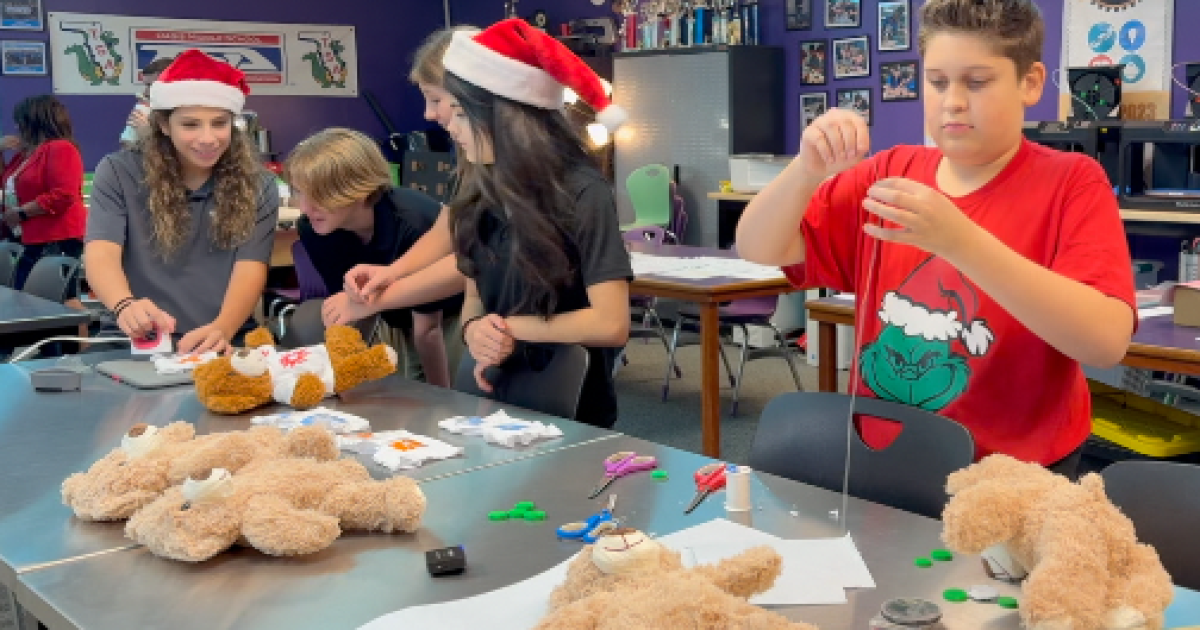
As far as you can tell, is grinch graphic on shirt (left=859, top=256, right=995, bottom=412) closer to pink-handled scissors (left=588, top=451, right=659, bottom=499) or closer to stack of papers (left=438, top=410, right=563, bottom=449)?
pink-handled scissors (left=588, top=451, right=659, bottom=499)

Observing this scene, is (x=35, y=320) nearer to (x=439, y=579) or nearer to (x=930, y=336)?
(x=439, y=579)

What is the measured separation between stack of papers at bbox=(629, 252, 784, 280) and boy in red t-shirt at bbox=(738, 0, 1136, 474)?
228cm

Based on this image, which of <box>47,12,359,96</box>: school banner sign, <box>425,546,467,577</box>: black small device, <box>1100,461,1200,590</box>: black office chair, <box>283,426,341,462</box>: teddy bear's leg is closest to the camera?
<box>425,546,467,577</box>: black small device

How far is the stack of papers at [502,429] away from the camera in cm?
195

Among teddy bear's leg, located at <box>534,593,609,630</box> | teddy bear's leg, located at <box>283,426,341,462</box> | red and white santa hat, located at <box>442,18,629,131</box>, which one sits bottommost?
teddy bear's leg, located at <box>534,593,609,630</box>

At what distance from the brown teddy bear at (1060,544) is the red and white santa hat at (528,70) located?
4.21 feet

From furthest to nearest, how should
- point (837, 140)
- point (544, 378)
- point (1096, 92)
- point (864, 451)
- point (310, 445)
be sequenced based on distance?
point (1096, 92)
point (544, 378)
point (864, 451)
point (310, 445)
point (837, 140)

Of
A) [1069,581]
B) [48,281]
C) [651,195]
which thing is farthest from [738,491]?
[651,195]

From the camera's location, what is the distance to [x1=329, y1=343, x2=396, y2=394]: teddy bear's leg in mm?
2309

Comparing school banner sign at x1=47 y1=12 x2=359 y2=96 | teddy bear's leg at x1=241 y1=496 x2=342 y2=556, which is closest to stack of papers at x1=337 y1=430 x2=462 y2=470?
teddy bear's leg at x1=241 y1=496 x2=342 y2=556

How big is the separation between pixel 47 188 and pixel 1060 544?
6584 mm

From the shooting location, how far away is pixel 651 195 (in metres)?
7.42

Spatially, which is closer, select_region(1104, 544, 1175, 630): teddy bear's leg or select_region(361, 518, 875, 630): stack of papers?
select_region(1104, 544, 1175, 630): teddy bear's leg

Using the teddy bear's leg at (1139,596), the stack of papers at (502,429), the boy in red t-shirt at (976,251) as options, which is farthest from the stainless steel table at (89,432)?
the teddy bear's leg at (1139,596)
